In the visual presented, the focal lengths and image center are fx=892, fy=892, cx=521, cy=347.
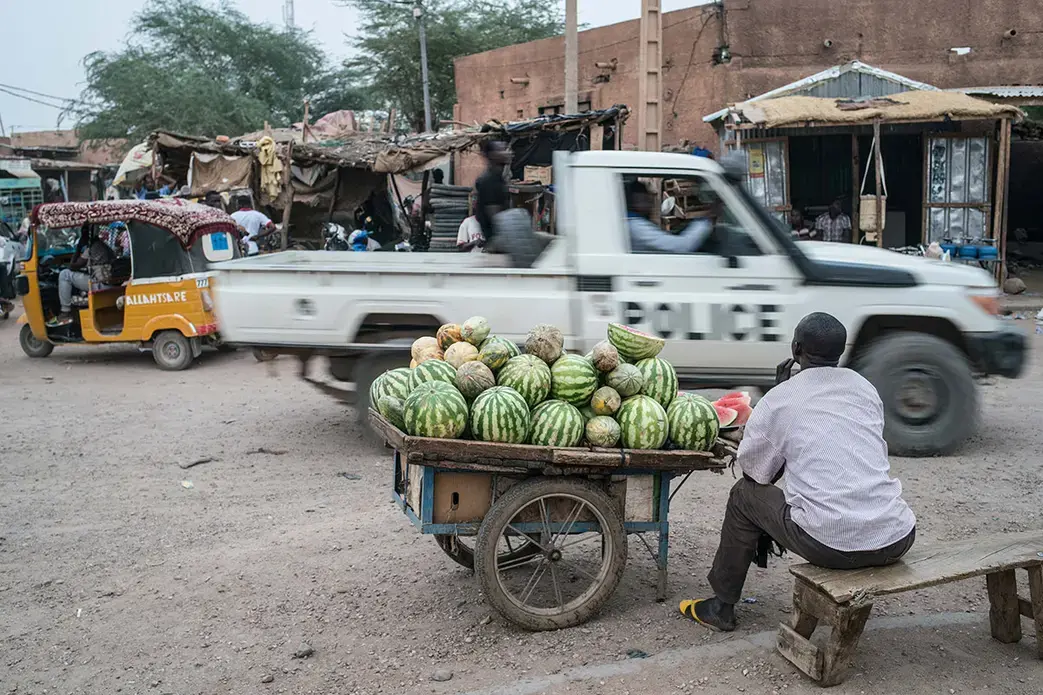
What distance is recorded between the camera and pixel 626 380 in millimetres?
3873

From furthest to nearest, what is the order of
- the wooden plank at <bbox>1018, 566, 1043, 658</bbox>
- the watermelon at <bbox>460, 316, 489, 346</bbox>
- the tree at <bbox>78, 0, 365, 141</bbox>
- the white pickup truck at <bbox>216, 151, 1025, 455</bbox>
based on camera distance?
1. the tree at <bbox>78, 0, 365, 141</bbox>
2. the white pickup truck at <bbox>216, 151, 1025, 455</bbox>
3. the watermelon at <bbox>460, 316, 489, 346</bbox>
4. the wooden plank at <bbox>1018, 566, 1043, 658</bbox>

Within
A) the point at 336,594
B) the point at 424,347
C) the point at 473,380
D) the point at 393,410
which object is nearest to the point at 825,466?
the point at 473,380

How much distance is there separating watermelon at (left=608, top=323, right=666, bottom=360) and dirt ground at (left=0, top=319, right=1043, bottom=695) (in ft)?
3.74

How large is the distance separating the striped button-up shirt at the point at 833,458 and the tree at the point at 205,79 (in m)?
27.8

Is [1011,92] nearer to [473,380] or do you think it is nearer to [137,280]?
[137,280]

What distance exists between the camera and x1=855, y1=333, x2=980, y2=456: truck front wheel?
6.15 metres

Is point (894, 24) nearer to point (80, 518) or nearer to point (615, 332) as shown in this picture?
point (615, 332)

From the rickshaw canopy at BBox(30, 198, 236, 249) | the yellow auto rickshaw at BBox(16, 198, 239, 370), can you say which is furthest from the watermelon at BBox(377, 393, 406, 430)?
the rickshaw canopy at BBox(30, 198, 236, 249)

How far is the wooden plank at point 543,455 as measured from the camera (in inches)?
140

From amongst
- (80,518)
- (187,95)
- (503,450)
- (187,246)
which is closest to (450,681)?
(503,450)

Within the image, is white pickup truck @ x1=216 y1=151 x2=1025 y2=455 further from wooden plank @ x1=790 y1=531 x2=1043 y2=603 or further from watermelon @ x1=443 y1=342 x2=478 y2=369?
wooden plank @ x1=790 y1=531 x2=1043 y2=603

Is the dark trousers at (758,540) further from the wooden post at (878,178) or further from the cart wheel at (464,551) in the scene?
the wooden post at (878,178)

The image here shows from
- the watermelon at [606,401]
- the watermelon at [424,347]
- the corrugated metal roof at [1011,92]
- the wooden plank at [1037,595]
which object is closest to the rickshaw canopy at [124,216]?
the watermelon at [424,347]

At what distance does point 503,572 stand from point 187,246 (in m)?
7.30
